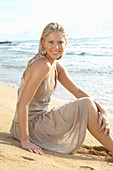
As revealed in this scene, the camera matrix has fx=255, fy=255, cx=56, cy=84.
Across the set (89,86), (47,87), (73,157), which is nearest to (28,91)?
(47,87)

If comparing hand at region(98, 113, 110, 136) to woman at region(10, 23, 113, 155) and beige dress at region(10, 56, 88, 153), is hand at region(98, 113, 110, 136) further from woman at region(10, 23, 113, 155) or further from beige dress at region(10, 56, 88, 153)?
beige dress at region(10, 56, 88, 153)

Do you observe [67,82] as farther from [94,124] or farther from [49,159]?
[49,159]

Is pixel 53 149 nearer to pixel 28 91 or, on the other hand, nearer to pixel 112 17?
pixel 28 91

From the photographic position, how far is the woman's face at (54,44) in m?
2.83

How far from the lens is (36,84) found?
2711mm

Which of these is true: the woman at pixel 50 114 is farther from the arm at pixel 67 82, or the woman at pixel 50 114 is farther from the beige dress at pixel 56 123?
the arm at pixel 67 82

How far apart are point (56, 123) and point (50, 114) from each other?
13 centimetres

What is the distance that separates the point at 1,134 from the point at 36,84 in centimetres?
96

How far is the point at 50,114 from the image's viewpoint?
2883 mm

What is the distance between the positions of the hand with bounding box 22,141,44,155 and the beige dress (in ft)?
0.60

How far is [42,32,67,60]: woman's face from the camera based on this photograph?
9.27 feet

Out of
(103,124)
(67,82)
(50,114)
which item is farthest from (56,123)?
(67,82)

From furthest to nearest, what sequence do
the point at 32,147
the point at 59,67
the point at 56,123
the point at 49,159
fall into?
the point at 59,67, the point at 56,123, the point at 32,147, the point at 49,159

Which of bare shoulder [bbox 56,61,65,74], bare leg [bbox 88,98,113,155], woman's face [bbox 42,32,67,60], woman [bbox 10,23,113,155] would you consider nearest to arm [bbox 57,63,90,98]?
bare shoulder [bbox 56,61,65,74]
